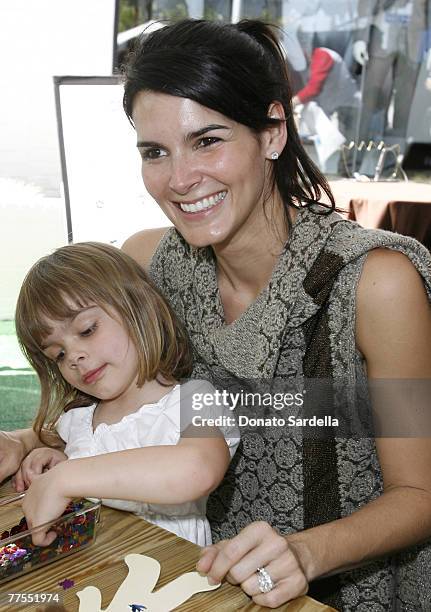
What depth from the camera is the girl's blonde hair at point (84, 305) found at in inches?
63.0

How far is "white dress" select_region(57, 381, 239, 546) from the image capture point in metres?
1.47

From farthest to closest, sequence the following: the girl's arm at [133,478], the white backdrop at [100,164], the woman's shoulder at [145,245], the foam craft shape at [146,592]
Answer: the white backdrop at [100,164] < the woman's shoulder at [145,245] < the girl's arm at [133,478] < the foam craft shape at [146,592]

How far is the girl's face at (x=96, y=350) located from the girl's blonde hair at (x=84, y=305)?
14mm

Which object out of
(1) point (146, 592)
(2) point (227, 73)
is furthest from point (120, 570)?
(2) point (227, 73)

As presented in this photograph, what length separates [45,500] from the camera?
124cm

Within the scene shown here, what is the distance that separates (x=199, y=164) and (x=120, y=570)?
814 mm

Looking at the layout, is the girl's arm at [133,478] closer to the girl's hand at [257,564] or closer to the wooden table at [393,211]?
the girl's hand at [257,564]

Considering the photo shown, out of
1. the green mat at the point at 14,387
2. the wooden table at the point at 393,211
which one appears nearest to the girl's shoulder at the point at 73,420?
the green mat at the point at 14,387

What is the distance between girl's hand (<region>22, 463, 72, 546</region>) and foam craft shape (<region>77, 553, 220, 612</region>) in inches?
7.0

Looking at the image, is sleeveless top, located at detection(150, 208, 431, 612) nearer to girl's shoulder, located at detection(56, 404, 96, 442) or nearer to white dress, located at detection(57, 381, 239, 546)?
white dress, located at detection(57, 381, 239, 546)

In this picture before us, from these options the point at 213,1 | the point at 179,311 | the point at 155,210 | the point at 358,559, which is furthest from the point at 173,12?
the point at 358,559

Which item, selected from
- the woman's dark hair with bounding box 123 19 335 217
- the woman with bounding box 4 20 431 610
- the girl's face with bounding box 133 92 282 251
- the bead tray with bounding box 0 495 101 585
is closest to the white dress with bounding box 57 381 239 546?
the woman with bounding box 4 20 431 610

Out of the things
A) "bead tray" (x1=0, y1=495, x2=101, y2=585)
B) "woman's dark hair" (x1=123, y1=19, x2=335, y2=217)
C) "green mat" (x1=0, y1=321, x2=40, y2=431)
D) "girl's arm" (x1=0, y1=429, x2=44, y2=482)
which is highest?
"woman's dark hair" (x1=123, y1=19, x2=335, y2=217)

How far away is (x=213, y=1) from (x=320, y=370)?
6410 mm
